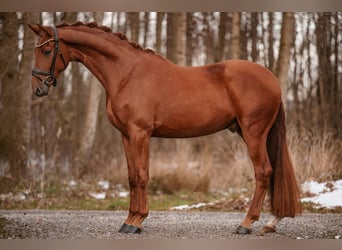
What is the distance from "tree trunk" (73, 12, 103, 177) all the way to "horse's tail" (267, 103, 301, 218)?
21.3 ft

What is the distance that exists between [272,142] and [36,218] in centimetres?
378

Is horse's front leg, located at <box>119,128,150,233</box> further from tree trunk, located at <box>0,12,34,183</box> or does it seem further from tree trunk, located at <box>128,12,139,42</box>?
tree trunk, located at <box>128,12,139,42</box>

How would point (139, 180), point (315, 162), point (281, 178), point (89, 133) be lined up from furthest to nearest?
point (89, 133) < point (315, 162) < point (281, 178) < point (139, 180)

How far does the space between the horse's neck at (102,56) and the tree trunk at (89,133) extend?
19.3ft

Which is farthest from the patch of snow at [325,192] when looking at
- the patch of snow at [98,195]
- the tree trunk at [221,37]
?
the tree trunk at [221,37]

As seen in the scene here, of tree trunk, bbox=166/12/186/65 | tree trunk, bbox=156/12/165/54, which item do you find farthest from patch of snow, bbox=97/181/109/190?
tree trunk, bbox=156/12/165/54

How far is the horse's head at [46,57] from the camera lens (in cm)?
620

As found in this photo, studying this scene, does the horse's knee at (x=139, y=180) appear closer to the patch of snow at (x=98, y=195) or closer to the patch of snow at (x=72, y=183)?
the patch of snow at (x=98, y=195)

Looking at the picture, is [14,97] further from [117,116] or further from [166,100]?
[166,100]

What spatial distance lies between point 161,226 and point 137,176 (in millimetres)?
1109

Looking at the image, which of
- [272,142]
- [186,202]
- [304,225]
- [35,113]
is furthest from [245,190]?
[35,113]

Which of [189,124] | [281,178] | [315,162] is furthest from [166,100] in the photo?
[315,162]

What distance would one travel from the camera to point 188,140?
13.4 m

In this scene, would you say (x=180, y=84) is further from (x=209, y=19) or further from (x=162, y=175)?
(x=209, y=19)
